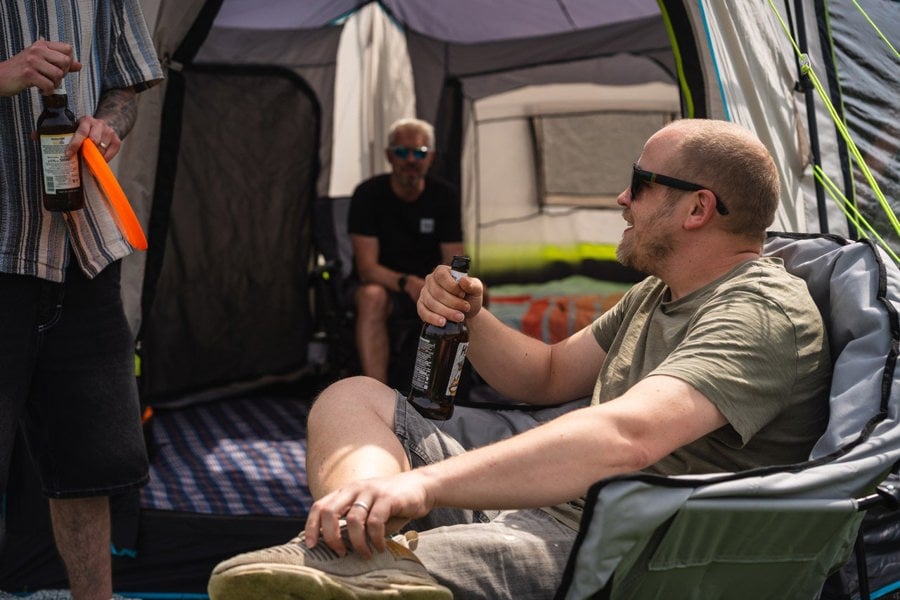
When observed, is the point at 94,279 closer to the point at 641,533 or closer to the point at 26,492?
the point at 26,492

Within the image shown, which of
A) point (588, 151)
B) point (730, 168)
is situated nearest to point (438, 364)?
point (730, 168)

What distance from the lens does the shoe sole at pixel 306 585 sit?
5.18 feet

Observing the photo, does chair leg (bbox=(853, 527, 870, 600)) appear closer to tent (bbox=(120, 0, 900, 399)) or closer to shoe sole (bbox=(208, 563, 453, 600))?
shoe sole (bbox=(208, 563, 453, 600))

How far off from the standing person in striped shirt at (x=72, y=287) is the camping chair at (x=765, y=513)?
52.3 inches

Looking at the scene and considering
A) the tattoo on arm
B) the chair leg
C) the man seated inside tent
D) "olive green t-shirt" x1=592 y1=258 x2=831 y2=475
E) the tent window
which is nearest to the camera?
the man seated inside tent

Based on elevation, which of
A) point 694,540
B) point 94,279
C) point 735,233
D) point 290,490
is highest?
point 735,233

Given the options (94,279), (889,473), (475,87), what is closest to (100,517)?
(94,279)

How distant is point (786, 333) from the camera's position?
198cm

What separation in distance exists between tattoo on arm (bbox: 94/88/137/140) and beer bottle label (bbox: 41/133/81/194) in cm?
20

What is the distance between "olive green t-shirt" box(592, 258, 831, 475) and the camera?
1885mm

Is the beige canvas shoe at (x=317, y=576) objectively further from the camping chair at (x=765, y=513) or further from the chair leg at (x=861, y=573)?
the chair leg at (x=861, y=573)

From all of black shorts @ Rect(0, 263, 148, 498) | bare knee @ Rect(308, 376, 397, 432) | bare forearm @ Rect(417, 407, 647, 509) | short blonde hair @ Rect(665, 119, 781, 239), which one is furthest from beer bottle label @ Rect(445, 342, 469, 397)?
black shorts @ Rect(0, 263, 148, 498)

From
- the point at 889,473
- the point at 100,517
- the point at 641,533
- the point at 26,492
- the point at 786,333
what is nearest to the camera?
the point at 641,533

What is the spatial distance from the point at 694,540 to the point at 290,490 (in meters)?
2.65
